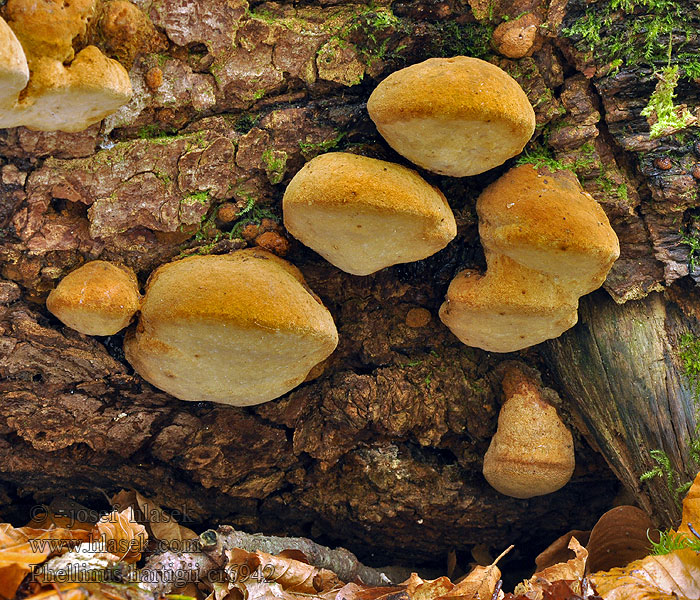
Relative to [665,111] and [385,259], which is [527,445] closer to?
[385,259]

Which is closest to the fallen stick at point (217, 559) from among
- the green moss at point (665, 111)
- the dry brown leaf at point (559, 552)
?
the dry brown leaf at point (559, 552)

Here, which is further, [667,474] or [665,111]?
[667,474]

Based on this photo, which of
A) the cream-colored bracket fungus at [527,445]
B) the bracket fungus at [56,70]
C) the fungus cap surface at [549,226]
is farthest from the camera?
the cream-colored bracket fungus at [527,445]

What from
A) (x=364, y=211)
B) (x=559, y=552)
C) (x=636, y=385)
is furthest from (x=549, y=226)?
(x=559, y=552)

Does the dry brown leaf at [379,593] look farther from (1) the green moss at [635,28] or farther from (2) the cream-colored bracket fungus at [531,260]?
(1) the green moss at [635,28]

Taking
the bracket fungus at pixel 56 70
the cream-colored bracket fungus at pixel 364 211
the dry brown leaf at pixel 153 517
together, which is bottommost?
the dry brown leaf at pixel 153 517

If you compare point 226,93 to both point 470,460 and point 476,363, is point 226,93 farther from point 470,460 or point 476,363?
point 470,460

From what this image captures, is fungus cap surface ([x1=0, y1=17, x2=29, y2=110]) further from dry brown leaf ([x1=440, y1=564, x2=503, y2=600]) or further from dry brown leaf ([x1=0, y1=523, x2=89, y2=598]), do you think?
dry brown leaf ([x1=440, y1=564, x2=503, y2=600])
